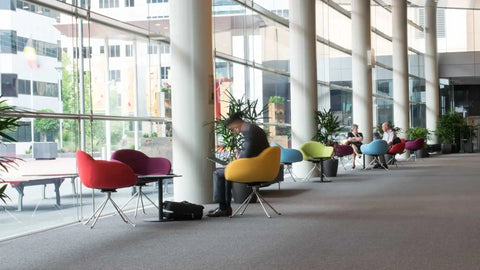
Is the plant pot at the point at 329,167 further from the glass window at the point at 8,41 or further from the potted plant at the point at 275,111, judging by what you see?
the glass window at the point at 8,41

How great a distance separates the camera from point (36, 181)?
7.47m

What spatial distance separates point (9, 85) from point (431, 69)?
25317 mm

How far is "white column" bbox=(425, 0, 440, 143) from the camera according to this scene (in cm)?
2980

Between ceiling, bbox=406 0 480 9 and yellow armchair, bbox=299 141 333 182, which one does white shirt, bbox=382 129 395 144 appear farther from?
ceiling, bbox=406 0 480 9

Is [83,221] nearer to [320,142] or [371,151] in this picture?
[320,142]

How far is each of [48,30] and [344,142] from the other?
42.1 feet

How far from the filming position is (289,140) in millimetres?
15500

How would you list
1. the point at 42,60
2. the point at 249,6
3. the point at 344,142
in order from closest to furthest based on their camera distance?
the point at 42,60, the point at 249,6, the point at 344,142

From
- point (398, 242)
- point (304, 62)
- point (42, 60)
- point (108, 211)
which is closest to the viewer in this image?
point (398, 242)

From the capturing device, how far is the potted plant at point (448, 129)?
29.4 m

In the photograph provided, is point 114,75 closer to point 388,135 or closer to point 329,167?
point 329,167

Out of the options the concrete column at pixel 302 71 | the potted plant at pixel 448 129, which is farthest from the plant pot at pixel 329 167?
the potted plant at pixel 448 129

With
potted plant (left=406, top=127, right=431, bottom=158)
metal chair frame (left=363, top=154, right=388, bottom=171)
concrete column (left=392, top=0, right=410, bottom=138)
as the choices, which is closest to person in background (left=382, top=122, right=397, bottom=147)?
metal chair frame (left=363, top=154, right=388, bottom=171)

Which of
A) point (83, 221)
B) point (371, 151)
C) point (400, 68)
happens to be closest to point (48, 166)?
point (83, 221)
